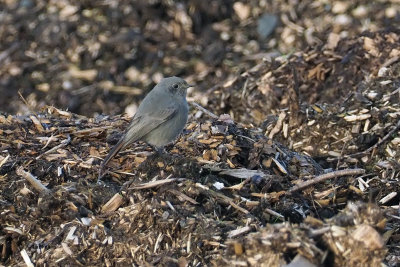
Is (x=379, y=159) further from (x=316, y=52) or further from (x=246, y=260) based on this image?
(x=246, y=260)

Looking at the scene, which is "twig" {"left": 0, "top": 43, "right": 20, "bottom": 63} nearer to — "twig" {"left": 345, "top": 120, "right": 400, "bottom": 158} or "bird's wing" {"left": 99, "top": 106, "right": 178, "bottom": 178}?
"bird's wing" {"left": 99, "top": 106, "right": 178, "bottom": 178}

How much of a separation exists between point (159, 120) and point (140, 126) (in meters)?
0.18

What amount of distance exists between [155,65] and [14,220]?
13.7 ft

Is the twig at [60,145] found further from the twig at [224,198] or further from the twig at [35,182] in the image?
the twig at [224,198]

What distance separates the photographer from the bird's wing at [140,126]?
190 inches

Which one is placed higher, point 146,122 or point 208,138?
point 146,122

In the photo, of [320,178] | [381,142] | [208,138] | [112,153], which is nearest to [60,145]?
[112,153]

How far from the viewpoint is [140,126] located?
16.6ft

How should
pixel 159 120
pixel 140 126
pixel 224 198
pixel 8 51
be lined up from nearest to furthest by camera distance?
1. pixel 224 198
2. pixel 140 126
3. pixel 159 120
4. pixel 8 51

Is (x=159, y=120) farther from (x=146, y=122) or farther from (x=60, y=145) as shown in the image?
(x=60, y=145)

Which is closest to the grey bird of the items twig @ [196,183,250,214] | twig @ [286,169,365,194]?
twig @ [196,183,250,214]

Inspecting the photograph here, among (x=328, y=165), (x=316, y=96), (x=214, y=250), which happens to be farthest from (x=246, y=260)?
(x=316, y=96)

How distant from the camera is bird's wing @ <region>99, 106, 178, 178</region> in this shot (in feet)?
15.8

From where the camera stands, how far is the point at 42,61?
8.49m
